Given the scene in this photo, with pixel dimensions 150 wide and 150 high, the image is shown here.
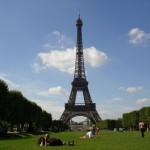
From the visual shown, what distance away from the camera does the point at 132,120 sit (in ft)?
415

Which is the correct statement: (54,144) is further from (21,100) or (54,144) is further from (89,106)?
(89,106)

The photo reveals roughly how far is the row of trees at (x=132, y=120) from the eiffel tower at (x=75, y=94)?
4695 millimetres

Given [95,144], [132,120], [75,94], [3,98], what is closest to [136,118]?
[132,120]

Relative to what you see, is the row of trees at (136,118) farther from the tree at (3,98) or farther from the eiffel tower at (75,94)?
the tree at (3,98)

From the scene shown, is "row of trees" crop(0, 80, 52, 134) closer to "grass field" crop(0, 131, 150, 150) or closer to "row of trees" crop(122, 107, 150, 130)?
"row of trees" crop(122, 107, 150, 130)

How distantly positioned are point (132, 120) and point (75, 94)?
32.2 metres

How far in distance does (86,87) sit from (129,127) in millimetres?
23446


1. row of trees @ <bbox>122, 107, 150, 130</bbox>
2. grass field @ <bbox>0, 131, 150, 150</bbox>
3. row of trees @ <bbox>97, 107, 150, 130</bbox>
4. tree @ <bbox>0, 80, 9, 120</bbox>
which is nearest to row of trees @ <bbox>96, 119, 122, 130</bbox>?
row of trees @ <bbox>97, 107, 150, 130</bbox>

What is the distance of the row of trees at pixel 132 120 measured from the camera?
10957 centimetres

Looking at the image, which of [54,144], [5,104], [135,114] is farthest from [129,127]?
[54,144]

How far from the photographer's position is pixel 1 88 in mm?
71375

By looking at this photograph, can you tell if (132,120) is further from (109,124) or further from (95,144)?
(95,144)

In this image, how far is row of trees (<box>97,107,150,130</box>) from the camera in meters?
110

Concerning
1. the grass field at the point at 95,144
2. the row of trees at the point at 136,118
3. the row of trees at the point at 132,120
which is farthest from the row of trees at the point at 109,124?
the grass field at the point at 95,144
